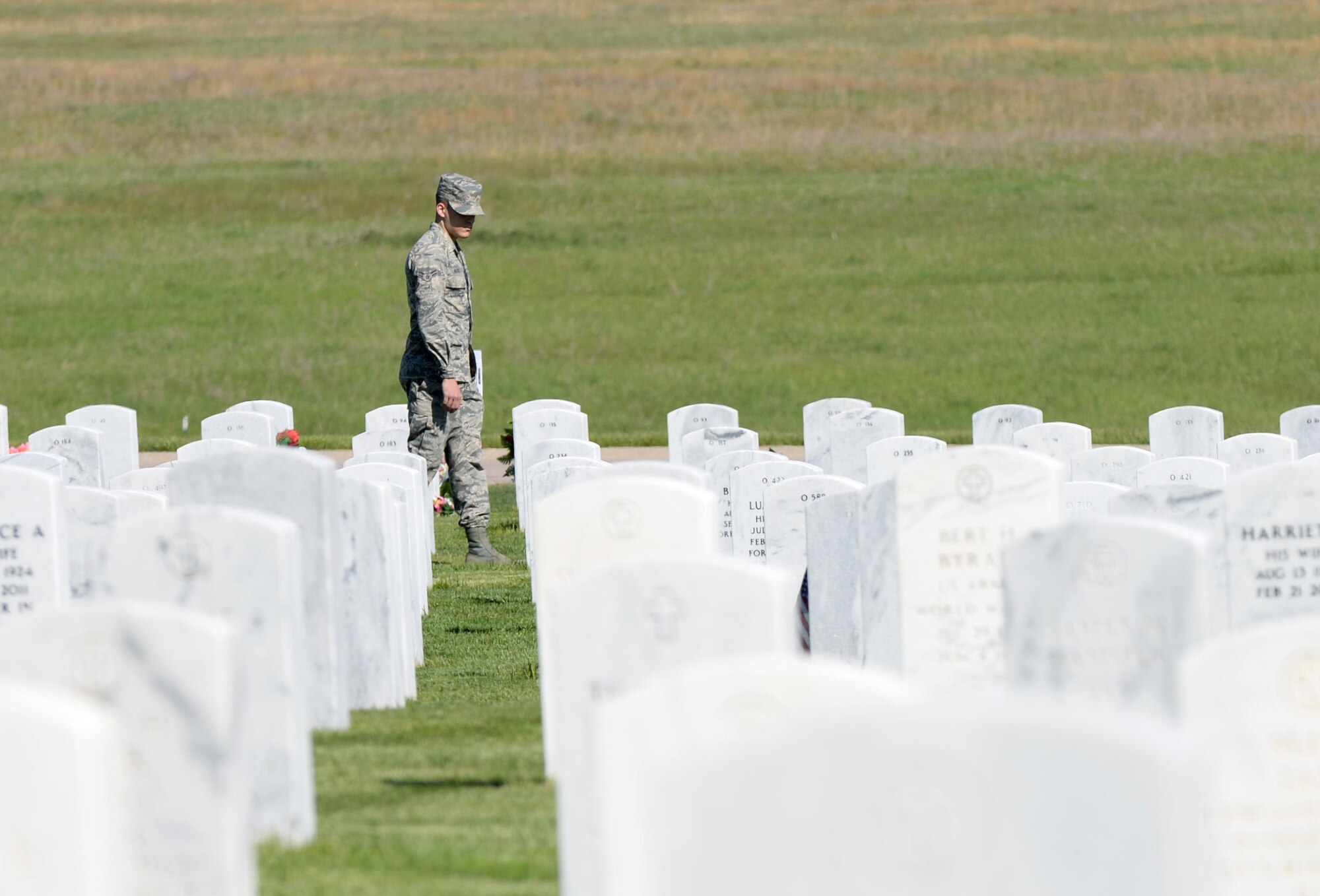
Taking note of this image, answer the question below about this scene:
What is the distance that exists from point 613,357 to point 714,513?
20304 mm

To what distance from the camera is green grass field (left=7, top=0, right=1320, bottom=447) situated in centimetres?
2495

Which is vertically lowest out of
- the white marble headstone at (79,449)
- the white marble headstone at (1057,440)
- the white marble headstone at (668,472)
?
the white marble headstone at (668,472)

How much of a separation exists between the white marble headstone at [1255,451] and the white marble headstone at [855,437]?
7.86 feet

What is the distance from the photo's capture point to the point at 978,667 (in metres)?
6.20

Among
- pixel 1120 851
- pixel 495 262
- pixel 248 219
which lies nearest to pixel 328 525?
pixel 1120 851

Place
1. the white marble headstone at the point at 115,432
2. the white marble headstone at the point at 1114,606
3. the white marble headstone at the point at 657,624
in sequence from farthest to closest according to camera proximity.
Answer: the white marble headstone at the point at 115,432 → the white marble headstone at the point at 1114,606 → the white marble headstone at the point at 657,624

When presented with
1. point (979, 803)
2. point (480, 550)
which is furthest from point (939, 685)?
point (480, 550)

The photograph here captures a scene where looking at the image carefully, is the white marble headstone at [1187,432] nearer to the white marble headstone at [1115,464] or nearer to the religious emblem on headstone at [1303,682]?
the white marble headstone at [1115,464]

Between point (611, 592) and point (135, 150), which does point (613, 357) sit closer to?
A: point (135, 150)

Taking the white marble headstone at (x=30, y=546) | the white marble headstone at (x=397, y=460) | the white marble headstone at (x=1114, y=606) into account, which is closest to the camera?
the white marble headstone at (x=1114, y=606)

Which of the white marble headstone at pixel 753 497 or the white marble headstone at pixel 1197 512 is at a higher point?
the white marble headstone at pixel 753 497

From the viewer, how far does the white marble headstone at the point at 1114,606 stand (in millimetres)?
4656

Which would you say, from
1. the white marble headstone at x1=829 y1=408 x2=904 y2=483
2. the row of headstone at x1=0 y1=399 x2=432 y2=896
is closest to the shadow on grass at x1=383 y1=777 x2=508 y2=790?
the row of headstone at x1=0 y1=399 x2=432 y2=896

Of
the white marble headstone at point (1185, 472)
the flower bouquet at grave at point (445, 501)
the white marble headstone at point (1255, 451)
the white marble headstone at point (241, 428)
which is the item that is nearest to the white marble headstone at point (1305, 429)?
the white marble headstone at point (1255, 451)
